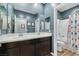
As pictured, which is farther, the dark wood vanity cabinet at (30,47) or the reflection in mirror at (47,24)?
the reflection in mirror at (47,24)

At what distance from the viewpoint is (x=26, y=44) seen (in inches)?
61.1

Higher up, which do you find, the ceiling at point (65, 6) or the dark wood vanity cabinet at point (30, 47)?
the ceiling at point (65, 6)

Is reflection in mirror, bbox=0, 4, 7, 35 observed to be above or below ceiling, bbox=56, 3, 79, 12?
below

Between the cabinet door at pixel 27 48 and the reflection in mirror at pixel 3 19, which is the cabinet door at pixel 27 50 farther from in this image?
the reflection in mirror at pixel 3 19

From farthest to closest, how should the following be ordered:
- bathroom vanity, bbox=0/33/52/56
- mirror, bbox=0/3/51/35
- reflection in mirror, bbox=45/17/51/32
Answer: reflection in mirror, bbox=45/17/51/32, mirror, bbox=0/3/51/35, bathroom vanity, bbox=0/33/52/56

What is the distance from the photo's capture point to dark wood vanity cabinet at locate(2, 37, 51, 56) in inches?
56.3

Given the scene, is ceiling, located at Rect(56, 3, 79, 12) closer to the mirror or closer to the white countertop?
the mirror

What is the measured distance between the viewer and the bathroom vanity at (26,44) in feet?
4.57

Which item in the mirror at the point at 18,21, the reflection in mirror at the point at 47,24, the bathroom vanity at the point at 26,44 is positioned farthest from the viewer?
the reflection in mirror at the point at 47,24

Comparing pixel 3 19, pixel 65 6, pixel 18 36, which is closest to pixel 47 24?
pixel 65 6

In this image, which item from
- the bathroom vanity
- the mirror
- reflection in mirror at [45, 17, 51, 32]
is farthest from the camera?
reflection in mirror at [45, 17, 51, 32]

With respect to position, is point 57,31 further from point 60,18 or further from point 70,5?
point 70,5

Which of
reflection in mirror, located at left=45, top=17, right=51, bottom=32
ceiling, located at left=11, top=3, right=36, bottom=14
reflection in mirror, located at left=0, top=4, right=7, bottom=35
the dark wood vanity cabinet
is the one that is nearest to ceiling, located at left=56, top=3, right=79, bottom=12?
reflection in mirror, located at left=45, top=17, right=51, bottom=32

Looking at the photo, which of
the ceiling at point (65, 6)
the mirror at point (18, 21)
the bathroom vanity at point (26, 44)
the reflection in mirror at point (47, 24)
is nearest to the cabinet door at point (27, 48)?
the bathroom vanity at point (26, 44)
